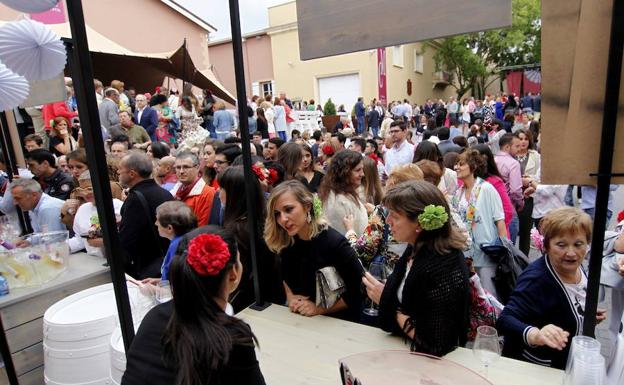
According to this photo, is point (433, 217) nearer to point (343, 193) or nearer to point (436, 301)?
point (436, 301)

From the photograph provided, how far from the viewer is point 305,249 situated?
2379 mm

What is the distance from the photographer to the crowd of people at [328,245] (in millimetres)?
1434

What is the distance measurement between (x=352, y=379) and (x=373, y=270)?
1.06m

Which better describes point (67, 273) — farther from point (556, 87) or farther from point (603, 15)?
point (603, 15)

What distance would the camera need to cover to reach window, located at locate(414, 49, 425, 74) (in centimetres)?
3141

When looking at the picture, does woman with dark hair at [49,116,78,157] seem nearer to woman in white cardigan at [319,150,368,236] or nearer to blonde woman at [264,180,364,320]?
woman in white cardigan at [319,150,368,236]

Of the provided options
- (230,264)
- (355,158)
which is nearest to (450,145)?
(355,158)

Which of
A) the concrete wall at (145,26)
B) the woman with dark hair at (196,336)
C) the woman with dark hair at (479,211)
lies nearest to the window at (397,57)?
the concrete wall at (145,26)

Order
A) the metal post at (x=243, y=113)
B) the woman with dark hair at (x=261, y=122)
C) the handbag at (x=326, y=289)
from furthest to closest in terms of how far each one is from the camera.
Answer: the woman with dark hair at (x=261, y=122) → the handbag at (x=326, y=289) → the metal post at (x=243, y=113)

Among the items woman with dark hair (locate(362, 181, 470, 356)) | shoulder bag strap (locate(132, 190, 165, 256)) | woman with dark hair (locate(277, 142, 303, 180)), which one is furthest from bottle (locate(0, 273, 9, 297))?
woman with dark hair (locate(277, 142, 303, 180))

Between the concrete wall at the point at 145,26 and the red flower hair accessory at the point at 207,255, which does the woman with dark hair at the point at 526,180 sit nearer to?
the red flower hair accessory at the point at 207,255

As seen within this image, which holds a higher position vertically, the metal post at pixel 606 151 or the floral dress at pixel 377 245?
the metal post at pixel 606 151

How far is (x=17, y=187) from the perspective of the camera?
149 inches

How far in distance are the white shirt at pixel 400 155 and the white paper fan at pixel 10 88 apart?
4.86 metres
